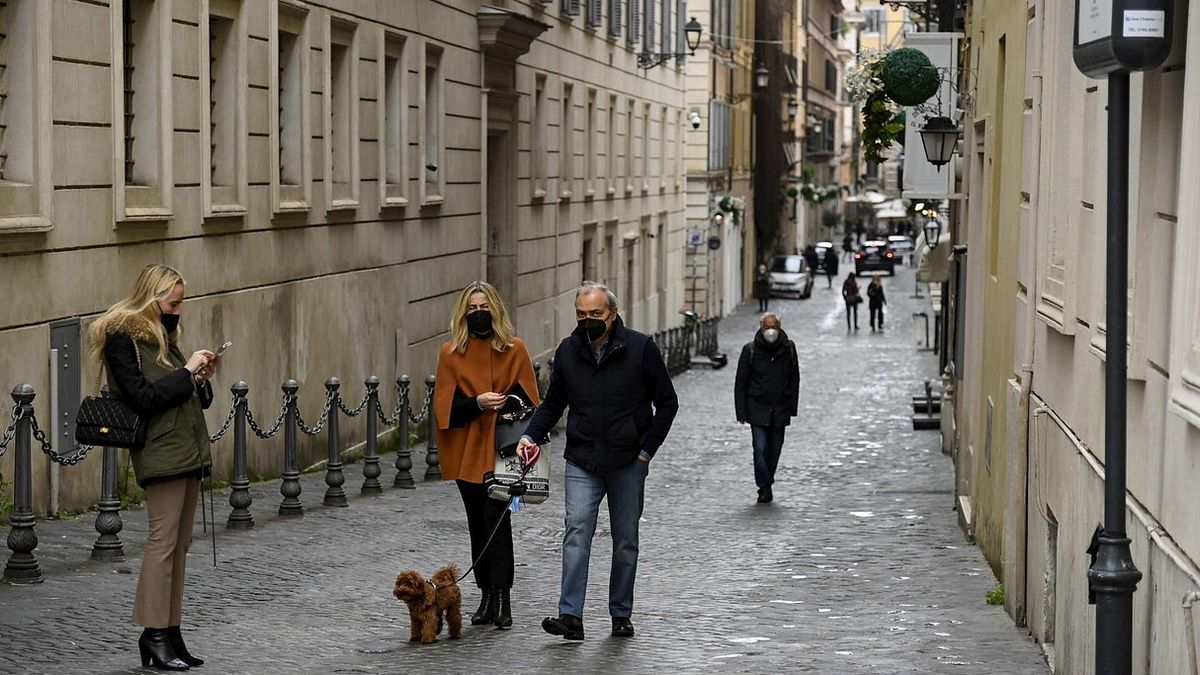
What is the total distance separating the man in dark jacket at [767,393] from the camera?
59.2ft

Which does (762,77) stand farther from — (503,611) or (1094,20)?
(1094,20)

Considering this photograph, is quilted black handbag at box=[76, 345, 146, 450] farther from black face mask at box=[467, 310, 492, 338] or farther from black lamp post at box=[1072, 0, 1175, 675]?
black lamp post at box=[1072, 0, 1175, 675]

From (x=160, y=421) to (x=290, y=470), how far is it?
625 centimetres

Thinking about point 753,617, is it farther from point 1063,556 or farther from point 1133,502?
point 1133,502

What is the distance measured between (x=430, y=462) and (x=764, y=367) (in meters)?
3.23

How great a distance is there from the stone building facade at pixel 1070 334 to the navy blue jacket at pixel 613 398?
1893mm

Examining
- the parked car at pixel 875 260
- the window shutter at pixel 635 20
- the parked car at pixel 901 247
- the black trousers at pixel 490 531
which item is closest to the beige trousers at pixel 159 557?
the black trousers at pixel 490 531

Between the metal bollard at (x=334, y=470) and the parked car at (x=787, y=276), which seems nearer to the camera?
the metal bollard at (x=334, y=470)

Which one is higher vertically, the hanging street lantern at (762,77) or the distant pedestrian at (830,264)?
the hanging street lantern at (762,77)

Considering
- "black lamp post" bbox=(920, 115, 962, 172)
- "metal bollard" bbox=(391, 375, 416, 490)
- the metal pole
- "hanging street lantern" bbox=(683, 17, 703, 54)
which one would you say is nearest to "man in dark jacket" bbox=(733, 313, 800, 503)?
"black lamp post" bbox=(920, 115, 962, 172)

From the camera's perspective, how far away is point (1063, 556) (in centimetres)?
844

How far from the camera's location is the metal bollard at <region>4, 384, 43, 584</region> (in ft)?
34.3

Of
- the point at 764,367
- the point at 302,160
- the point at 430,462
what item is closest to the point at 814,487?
the point at 764,367

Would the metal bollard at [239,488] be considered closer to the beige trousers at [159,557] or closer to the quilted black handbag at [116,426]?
the beige trousers at [159,557]
